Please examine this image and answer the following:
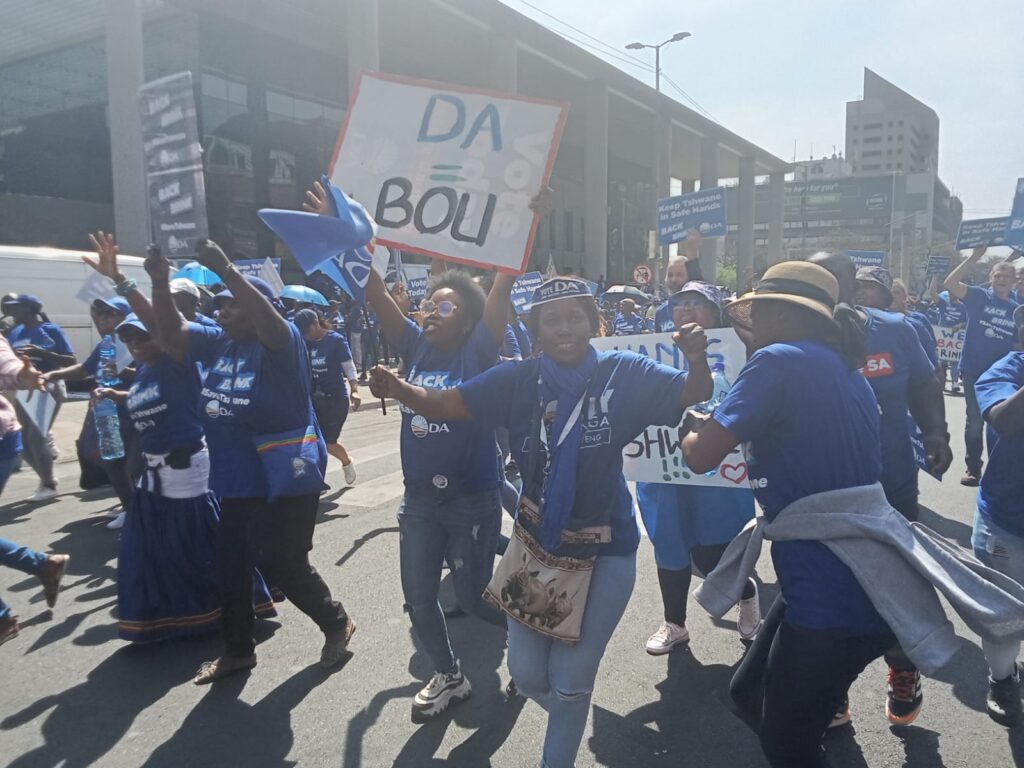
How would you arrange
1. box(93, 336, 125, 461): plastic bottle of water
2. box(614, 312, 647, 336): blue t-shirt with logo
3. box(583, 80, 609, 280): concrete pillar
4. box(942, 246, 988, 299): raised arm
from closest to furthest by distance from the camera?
box(93, 336, 125, 461): plastic bottle of water < box(942, 246, 988, 299): raised arm < box(614, 312, 647, 336): blue t-shirt with logo < box(583, 80, 609, 280): concrete pillar

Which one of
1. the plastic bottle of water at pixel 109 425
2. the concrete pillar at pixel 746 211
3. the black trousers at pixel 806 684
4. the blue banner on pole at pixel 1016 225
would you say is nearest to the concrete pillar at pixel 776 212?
the concrete pillar at pixel 746 211

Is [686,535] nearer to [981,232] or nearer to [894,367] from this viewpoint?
[894,367]

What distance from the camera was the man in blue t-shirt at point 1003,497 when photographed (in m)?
3.17

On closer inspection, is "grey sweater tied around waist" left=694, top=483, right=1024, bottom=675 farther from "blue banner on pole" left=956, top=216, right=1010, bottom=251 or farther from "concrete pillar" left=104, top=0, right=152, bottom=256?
"concrete pillar" left=104, top=0, right=152, bottom=256

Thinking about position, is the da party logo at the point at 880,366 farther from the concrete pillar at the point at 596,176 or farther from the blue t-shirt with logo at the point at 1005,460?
the concrete pillar at the point at 596,176

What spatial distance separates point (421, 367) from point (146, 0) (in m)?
23.1

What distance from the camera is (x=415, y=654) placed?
4.10 meters

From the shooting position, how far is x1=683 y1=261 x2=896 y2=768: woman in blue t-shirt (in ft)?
7.11

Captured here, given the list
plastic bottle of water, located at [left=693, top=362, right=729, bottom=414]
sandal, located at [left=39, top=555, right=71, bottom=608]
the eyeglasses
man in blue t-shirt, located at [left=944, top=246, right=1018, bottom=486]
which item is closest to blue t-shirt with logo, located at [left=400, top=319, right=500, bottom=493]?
the eyeglasses

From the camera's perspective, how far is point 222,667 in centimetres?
382

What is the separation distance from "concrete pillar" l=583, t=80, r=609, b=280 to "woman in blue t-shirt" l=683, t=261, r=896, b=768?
31251 mm

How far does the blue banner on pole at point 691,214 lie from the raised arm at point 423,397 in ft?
43.0

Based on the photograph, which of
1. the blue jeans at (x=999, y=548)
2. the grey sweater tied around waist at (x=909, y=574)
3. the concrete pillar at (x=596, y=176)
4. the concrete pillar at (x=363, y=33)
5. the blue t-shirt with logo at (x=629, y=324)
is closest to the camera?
the grey sweater tied around waist at (x=909, y=574)

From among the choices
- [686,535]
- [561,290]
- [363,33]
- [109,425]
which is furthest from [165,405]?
[363,33]
